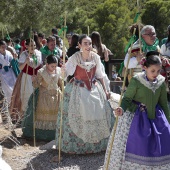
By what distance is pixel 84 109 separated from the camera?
5.02 m

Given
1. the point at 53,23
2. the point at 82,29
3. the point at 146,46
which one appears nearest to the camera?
the point at 146,46

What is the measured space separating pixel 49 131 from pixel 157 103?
2455 mm

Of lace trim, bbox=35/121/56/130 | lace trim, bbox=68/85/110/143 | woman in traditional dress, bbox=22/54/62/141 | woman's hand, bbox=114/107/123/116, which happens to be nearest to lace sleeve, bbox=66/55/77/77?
lace trim, bbox=68/85/110/143

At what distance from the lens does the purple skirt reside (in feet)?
12.5

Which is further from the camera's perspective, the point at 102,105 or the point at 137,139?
the point at 102,105

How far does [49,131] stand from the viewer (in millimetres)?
6094

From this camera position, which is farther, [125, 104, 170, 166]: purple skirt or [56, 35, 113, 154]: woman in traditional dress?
[56, 35, 113, 154]: woman in traditional dress

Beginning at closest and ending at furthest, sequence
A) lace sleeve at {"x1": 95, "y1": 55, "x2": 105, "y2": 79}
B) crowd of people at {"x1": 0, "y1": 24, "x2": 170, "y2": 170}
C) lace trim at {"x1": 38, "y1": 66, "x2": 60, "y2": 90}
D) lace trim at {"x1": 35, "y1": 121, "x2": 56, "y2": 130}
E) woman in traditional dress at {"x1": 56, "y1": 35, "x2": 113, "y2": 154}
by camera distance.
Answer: crowd of people at {"x1": 0, "y1": 24, "x2": 170, "y2": 170} < woman in traditional dress at {"x1": 56, "y1": 35, "x2": 113, "y2": 154} < lace sleeve at {"x1": 95, "y1": 55, "x2": 105, "y2": 79} < lace trim at {"x1": 38, "y1": 66, "x2": 60, "y2": 90} < lace trim at {"x1": 35, "y1": 121, "x2": 56, "y2": 130}

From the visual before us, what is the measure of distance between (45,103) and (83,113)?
A: 1.10m

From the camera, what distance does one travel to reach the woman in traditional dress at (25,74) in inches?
260

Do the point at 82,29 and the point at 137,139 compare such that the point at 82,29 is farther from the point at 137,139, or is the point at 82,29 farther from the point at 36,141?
the point at 137,139

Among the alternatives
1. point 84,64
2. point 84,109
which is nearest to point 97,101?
point 84,109

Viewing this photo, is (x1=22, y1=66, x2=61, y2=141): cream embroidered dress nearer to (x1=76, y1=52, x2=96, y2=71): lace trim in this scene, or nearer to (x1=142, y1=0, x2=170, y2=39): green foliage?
(x1=76, y1=52, x2=96, y2=71): lace trim

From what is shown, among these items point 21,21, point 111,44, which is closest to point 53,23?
point 21,21
